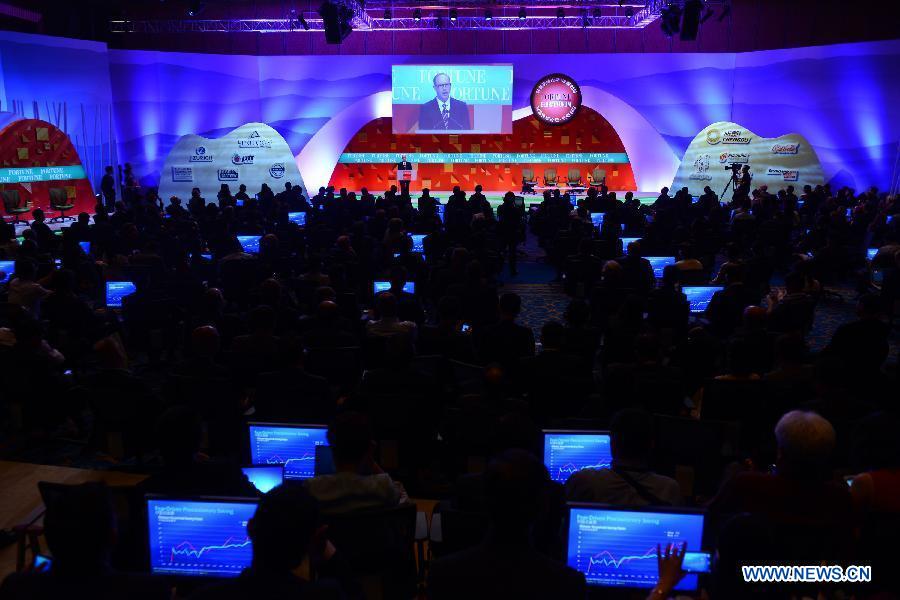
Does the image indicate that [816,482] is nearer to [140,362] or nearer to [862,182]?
[140,362]

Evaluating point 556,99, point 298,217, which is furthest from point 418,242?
point 556,99

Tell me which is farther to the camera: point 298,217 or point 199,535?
point 298,217

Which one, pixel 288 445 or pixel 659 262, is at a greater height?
pixel 659 262

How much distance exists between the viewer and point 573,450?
3.92 m

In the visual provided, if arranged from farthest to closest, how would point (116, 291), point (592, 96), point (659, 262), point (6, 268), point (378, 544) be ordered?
point (592, 96) < point (659, 262) < point (6, 268) < point (116, 291) < point (378, 544)

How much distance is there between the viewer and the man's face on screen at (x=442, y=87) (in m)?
21.9

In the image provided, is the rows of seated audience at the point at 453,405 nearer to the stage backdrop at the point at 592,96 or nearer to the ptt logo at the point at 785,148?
the ptt logo at the point at 785,148

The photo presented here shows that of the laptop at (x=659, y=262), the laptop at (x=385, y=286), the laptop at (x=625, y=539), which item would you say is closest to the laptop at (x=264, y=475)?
the laptop at (x=625, y=539)

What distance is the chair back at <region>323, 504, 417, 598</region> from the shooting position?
121 inches

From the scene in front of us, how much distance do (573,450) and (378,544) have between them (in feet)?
4.09

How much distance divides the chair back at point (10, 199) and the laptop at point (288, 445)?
15832 mm

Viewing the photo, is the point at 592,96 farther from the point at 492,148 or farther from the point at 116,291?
the point at 116,291

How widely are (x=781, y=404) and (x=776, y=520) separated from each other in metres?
2.01

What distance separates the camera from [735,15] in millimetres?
22344
